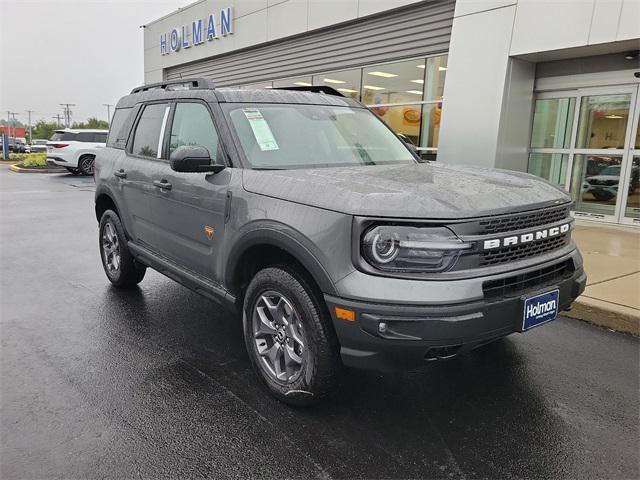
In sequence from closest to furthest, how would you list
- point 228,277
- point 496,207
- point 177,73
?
point 496,207
point 228,277
point 177,73

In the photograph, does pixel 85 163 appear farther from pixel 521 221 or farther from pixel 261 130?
pixel 521 221

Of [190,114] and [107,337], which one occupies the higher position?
[190,114]

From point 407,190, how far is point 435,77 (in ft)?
31.3

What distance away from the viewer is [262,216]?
2.93 metres

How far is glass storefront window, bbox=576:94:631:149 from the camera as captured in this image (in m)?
8.92

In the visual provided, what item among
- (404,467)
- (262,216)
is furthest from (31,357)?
(404,467)

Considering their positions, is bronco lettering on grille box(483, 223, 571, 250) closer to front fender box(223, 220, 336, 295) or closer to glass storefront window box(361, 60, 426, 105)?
front fender box(223, 220, 336, 295)

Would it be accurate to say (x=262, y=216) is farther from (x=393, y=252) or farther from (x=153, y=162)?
(x=153, y=162)

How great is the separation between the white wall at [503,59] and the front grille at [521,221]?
6.47m

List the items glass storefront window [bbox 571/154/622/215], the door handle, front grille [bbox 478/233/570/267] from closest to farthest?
front grille [bbox 478/233/570/267]
the door handle
glass storefront window [bbox 571/154/622/215]

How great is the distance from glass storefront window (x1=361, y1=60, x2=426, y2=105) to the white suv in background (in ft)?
40.0

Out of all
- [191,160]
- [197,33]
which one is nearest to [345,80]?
[197,33]

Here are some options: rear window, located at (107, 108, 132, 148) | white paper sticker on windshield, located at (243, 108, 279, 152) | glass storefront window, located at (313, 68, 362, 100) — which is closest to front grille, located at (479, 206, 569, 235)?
white paper sticker on windshield, located at (243, 108, 279, 152)

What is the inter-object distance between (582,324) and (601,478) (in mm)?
2367
